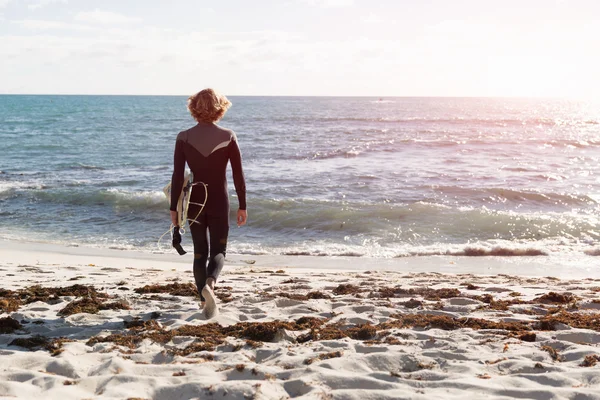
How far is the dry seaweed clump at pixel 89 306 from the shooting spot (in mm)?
4949

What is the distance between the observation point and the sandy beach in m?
3.26

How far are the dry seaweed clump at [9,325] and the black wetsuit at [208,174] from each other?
1.53 m

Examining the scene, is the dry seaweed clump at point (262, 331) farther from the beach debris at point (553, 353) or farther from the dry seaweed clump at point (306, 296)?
the beach debris at point (553, 353)

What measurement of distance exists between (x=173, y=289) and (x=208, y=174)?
6.22 feet

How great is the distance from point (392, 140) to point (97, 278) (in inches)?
1087

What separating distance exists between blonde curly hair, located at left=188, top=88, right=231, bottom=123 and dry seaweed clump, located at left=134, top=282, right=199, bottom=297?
6.94 feet

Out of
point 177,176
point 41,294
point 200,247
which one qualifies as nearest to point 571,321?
point 200,247

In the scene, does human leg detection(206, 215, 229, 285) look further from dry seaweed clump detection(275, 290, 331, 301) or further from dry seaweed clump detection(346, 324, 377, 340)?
dry seaweed clump detection(346, 324, 377, 340)

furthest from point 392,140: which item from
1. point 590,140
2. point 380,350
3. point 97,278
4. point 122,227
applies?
point 380,350

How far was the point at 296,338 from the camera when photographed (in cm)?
426

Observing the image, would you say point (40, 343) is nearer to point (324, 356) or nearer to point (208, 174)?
point (208, 174)

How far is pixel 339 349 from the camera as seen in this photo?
12.9ft

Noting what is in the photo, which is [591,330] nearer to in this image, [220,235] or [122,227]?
[220,235]

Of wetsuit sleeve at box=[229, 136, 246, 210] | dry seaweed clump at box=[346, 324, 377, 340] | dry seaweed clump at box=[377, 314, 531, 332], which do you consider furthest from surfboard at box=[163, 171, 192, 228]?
dry seaweed clump at box=[377, 314, 531, 332]
